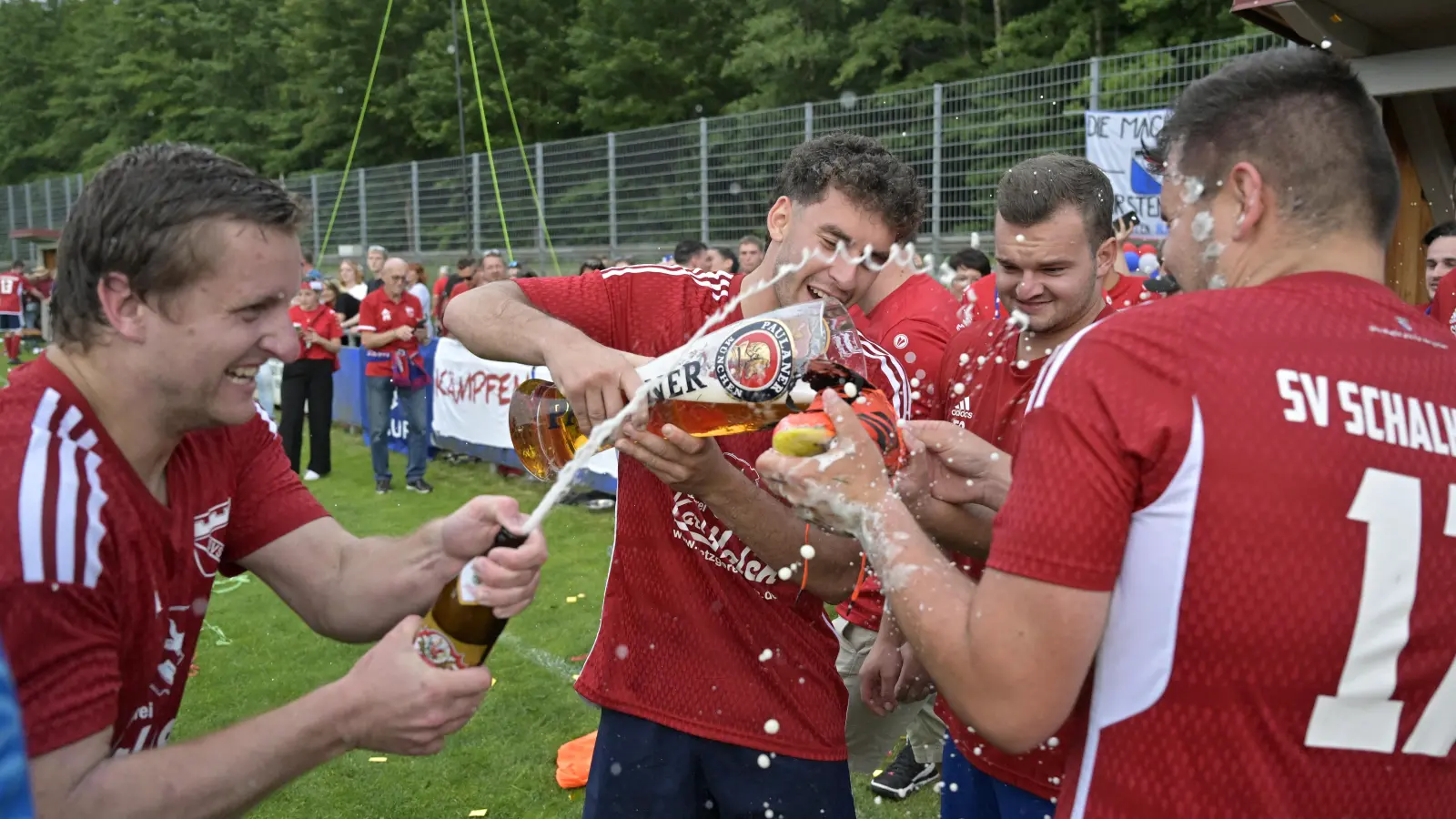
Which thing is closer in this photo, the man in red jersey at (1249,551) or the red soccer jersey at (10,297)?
the man in red jersey at (1249,551)

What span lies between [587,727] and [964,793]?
9.10 ft

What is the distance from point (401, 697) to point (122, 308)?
85 cm

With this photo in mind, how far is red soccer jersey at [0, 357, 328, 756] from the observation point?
159 centimetres

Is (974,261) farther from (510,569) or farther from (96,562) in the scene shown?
(96,562)

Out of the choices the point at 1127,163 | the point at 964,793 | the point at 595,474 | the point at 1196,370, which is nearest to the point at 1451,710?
the point at 1196,370

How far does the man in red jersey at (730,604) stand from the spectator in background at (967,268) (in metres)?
6.86

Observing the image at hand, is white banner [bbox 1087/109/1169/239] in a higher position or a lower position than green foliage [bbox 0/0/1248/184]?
lower

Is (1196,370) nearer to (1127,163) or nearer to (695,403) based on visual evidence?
(695,403)

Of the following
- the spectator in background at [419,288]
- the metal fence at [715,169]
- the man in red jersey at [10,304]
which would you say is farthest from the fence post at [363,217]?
the spectator in background at [419,288]

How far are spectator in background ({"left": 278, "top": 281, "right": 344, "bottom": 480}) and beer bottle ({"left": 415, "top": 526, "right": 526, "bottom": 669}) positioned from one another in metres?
10.1

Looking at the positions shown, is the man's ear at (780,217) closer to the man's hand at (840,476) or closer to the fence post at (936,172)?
the man's hand at (840,476)

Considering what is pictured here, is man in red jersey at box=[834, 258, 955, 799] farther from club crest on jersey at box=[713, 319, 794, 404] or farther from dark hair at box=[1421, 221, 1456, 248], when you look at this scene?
dark hair at box=[1421, 221, 1456, 248]

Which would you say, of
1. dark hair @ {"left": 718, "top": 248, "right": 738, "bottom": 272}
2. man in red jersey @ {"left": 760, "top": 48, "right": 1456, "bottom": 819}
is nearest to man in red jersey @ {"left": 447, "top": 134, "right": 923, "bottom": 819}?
man in red jersey @ {"left": 760, "top": 48, "right": 1456, "bottom": 819}

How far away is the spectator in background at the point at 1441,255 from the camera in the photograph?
613 cm
